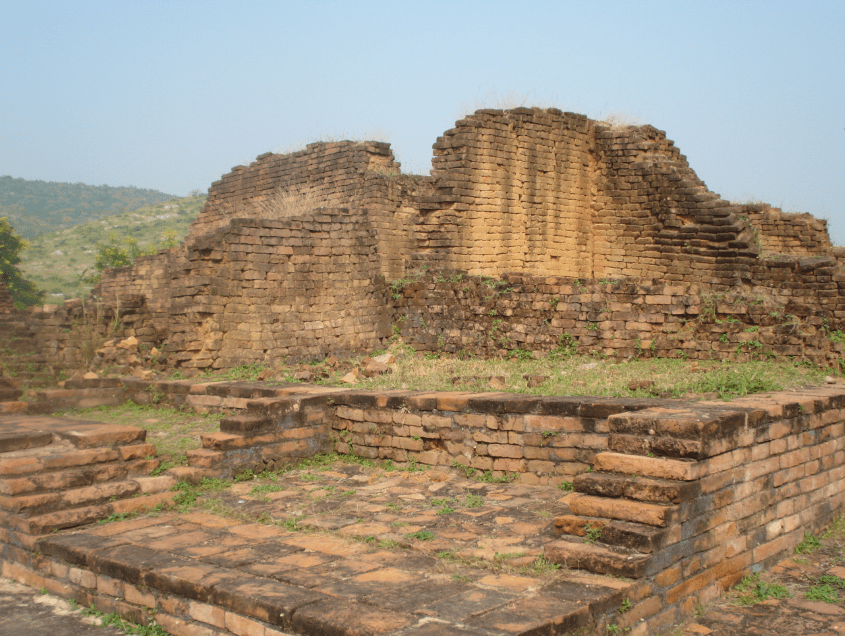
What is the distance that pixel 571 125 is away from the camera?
14.3 m

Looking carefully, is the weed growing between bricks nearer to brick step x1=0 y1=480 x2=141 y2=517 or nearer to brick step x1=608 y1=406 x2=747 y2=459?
brick step x1=0 y1=480 x2=141 y2=517

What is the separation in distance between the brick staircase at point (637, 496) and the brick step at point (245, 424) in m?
3.10

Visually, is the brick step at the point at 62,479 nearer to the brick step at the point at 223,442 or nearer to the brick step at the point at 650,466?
the brick step at the point at 223,442

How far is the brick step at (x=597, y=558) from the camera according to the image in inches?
139

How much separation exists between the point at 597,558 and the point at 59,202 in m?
75.5

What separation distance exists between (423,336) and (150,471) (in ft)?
20.7

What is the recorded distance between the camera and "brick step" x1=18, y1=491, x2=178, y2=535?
15.0ft

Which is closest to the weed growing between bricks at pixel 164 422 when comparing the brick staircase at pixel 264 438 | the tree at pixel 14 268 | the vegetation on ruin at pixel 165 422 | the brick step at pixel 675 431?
the vegetation on ruin at pixel 165 422

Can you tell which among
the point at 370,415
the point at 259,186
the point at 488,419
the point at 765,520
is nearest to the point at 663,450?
the point at 765,520

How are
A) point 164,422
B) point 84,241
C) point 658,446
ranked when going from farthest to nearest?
point 84,241
point 164,422
point 658,446

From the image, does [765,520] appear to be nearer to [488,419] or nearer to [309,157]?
[488,419]

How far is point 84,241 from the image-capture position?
158 ft

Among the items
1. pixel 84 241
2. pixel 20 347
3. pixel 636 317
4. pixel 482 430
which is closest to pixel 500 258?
pixel 636 317

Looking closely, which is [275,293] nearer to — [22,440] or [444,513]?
[22,440]
